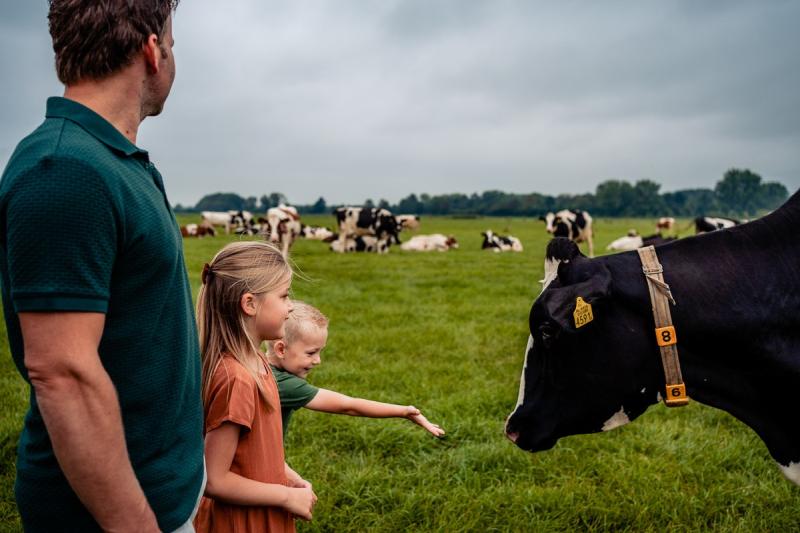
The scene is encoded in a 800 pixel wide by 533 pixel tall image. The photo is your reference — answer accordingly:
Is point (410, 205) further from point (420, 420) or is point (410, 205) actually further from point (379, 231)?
point (420, 420)

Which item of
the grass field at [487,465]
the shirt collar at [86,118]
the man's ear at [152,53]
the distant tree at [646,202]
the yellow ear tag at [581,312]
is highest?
the distant tree at [646,202]

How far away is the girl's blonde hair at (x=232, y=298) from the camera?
216cm

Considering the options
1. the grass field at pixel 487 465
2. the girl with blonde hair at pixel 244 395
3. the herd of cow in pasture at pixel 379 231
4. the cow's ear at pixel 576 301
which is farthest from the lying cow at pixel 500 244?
the girl with blonde hair at pixel 244 395

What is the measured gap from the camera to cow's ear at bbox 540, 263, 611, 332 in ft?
7.62

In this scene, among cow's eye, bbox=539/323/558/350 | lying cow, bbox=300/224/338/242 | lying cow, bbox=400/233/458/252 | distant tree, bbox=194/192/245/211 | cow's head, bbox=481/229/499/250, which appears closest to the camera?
cow's eye, bbox=539/323/558/350

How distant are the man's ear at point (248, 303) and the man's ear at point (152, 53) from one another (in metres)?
0.87

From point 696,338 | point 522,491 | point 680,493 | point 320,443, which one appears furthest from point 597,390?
point 320,443

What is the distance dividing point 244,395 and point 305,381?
0.57 meters

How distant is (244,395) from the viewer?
79.7 inches

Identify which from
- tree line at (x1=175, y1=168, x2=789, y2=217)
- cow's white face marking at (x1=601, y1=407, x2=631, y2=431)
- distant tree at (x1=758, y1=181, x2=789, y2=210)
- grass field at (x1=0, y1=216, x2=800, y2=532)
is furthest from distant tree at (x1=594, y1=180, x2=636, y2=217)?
cow's white face marking at (x1=601, y1=407, x2=631, y2=431)

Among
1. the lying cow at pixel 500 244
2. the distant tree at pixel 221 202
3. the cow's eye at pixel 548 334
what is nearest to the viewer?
the cow's eye at pixel 548 334

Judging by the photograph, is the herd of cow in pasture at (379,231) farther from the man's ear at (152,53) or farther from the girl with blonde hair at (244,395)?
the man's ear at (152,53)

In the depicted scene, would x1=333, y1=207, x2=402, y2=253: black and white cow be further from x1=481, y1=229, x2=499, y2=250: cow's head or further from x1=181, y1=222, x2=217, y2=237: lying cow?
x1=181, y1=222, x2=217, y2=237: lying cow

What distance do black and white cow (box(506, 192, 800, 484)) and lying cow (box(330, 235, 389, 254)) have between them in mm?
22335
